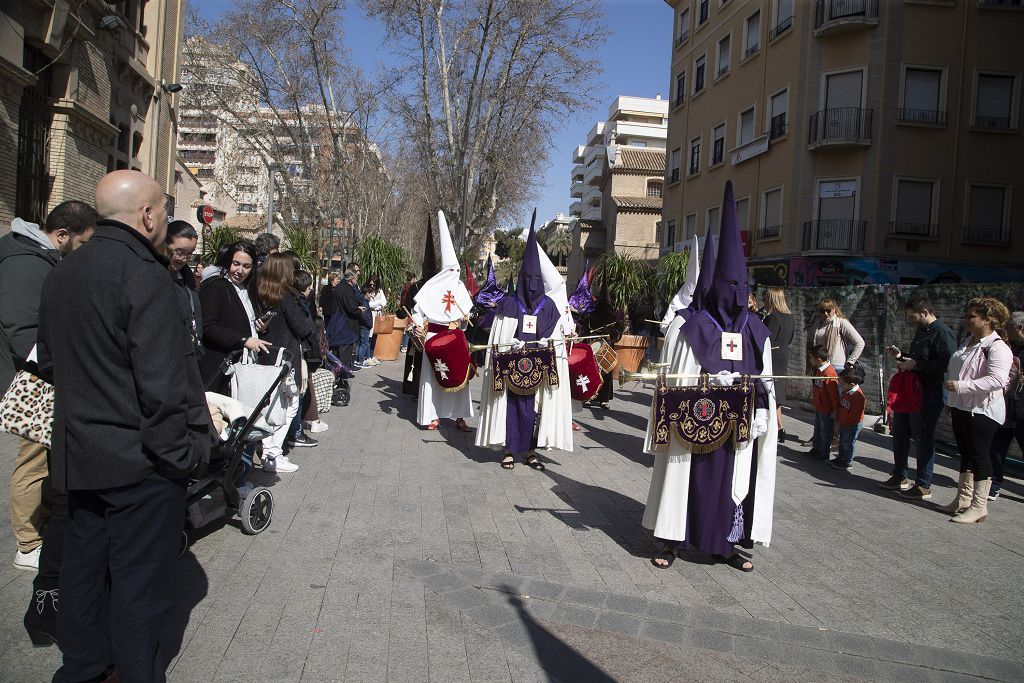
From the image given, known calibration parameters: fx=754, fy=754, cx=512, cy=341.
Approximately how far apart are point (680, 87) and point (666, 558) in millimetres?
35148

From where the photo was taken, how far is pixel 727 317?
4996mm

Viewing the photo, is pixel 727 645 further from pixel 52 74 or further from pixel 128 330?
pixel 52 74

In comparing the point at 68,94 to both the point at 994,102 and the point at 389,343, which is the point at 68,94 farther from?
the point at 994,102

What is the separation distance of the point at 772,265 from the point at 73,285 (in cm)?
2755

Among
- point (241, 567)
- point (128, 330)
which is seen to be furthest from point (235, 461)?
point (128, 330)

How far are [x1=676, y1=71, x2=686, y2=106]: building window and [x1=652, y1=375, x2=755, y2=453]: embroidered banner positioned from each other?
33.6 meters

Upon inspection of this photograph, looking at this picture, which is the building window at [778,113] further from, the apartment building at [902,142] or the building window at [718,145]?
the building window at [718,145]

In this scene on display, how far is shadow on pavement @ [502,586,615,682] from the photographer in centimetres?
351

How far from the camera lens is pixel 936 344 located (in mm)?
7004

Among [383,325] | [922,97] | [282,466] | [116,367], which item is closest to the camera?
[116,367]

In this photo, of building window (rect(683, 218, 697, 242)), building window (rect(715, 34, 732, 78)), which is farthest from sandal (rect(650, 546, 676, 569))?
building window (rect(683, 218, 697, 242))

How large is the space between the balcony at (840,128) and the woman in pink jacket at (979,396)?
67.9 ft

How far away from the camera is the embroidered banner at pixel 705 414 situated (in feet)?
A: 16.0

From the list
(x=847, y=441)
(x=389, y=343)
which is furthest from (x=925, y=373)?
(x=389, y=343)
